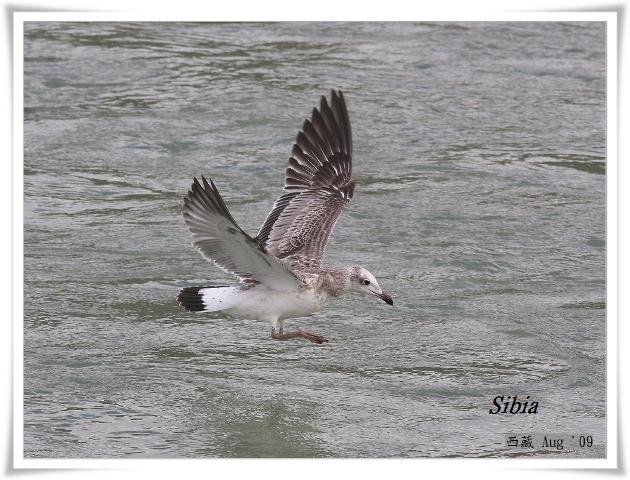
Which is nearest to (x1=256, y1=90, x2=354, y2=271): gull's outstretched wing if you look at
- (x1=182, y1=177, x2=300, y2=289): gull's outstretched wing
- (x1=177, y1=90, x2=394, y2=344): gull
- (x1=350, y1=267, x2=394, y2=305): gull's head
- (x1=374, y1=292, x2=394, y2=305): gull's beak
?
(x1=177, y1=90, x2=394, y2=344): gull

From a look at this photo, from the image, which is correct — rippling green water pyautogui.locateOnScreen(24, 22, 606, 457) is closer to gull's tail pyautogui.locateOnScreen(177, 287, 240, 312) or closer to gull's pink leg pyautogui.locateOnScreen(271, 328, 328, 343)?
gull's pink leg pyautogui.locateOnScreen(271, 328, 328, 343)

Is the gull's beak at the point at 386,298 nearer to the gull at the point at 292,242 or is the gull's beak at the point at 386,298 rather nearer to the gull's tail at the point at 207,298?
the gull at the point at 292,242

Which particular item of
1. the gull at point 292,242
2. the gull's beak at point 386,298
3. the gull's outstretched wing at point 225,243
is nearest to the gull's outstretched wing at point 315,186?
the gull at point 292,242

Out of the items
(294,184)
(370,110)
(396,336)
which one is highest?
(370,110)

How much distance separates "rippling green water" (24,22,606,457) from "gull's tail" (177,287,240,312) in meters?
0.57

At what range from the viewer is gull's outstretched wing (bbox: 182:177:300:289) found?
6.89m

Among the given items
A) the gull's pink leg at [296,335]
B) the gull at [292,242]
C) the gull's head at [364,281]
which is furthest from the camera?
the gull's head at [364,281]

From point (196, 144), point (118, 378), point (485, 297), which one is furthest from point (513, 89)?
point (118, 378)

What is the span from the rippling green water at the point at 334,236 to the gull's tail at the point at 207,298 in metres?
0.57

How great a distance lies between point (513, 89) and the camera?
13.5 m

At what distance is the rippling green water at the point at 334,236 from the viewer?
7742mm
